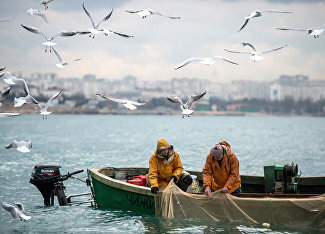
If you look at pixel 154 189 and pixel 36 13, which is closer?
pixel 154 189

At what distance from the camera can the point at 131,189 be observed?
10.8 m

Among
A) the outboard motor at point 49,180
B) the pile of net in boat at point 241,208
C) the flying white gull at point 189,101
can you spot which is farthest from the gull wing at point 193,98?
the outboard motor at point 49,180

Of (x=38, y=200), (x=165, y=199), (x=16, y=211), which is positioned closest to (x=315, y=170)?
(x=38, y=200)

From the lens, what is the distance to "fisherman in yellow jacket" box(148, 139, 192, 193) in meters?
10.0

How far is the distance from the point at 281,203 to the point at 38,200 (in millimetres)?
8107

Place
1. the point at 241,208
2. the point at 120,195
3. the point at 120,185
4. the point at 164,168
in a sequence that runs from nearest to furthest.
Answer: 1. the point at 241,208
2. the point at 164,168
3. the point at 120,185
4. the point at 120,195

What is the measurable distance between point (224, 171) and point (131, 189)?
223cm

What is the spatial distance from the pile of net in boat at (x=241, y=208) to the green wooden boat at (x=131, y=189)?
255mm

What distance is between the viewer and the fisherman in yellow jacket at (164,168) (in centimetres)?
1000

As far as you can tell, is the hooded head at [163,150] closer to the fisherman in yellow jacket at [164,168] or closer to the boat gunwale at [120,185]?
the fisherman in yellow jacket at [164,168]

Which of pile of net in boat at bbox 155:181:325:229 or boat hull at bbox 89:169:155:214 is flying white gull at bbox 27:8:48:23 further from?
pile of net in boat at bbox 155:181:325:229

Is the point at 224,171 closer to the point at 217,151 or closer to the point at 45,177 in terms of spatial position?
the point at 217,151

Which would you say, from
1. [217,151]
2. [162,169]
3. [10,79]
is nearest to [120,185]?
[162,169]

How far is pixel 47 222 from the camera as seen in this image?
11547 mm
